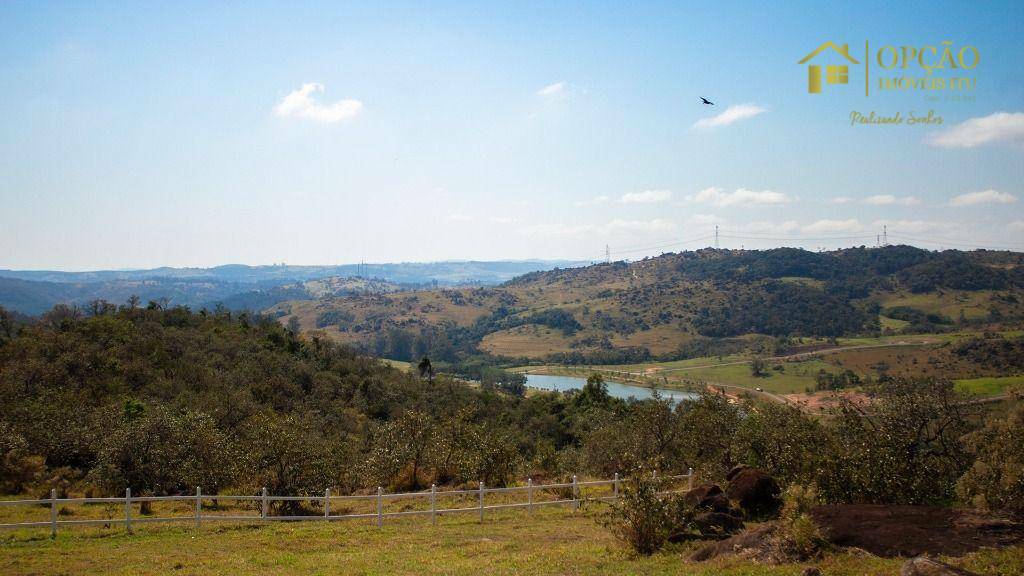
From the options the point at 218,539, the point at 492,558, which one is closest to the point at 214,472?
the point at 218,539

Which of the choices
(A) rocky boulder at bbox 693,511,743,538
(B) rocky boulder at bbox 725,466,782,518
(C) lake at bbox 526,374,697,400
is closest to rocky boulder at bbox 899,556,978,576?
(A) rocky boulder at bbox 693,511,743,538

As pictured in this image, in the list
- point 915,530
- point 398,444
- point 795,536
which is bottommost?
point 398,444

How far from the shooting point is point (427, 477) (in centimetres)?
3055

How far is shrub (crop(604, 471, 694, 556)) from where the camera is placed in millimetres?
16328

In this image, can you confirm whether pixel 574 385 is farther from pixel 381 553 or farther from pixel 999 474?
pixel 381 553

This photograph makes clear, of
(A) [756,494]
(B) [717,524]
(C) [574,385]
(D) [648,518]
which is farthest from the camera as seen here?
(C) [574,385]

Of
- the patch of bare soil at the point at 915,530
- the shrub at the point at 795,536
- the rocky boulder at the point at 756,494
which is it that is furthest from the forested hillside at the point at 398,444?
the shrub at the point at 795,536

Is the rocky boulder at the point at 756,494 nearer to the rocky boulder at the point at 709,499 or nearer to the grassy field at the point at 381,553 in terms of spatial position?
the rocky boulder at the point at 709,499

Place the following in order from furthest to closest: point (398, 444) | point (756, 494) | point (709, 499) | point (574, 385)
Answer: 1. point (574, 385)
2. point (398, 444)
3. point (756, 494)
4. point (709, 499)

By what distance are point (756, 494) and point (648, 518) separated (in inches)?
230

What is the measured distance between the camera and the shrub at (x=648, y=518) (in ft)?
53.6

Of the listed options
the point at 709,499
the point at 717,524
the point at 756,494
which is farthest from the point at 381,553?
the point at 756,494

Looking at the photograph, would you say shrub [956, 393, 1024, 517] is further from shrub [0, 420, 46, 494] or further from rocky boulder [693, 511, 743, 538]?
shrub [0, 420, 46, 494]

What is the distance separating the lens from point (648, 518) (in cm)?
1634
